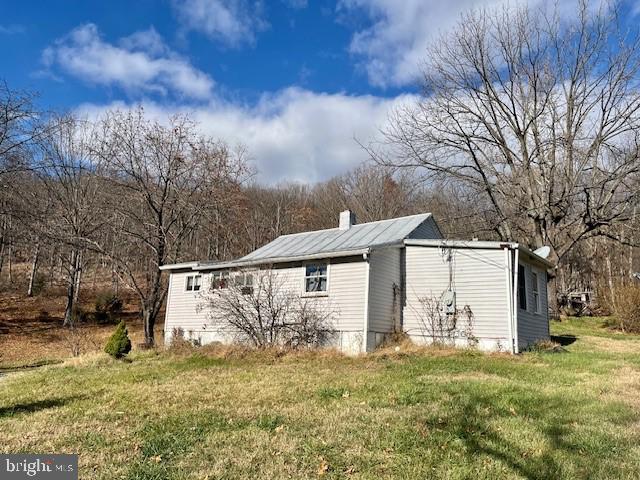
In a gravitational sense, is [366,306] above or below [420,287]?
below

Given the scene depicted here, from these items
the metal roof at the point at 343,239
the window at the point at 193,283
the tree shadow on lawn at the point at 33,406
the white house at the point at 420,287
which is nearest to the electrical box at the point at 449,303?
the white house at the point at 420,287

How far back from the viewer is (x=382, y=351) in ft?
43.4

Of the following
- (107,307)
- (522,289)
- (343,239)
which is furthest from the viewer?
(107,307)

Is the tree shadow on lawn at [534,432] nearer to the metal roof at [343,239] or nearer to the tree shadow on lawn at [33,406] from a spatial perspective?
the tree shadow on lawn at [33,406]

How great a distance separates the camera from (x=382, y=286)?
46.6ft

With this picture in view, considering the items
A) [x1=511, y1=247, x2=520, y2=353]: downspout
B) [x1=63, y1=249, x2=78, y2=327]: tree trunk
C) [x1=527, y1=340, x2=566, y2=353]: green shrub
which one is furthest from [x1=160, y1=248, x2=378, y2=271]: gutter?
→ [x1=63, y1=249, x2=78, y2=327]: tree trunk

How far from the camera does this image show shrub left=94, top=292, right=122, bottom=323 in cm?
2670

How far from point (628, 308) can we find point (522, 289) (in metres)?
10.3

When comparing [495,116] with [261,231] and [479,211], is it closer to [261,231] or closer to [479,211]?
[479,211]

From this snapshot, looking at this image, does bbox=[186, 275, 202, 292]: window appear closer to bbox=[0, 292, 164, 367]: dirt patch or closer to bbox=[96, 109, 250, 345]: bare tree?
bbox=[96, 109, 250, 345]: bare tree

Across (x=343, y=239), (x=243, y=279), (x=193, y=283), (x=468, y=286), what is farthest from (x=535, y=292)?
(x=193, y=283)

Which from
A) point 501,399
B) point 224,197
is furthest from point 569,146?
point 501,399

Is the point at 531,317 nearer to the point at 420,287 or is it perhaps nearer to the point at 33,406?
the point at 420,287

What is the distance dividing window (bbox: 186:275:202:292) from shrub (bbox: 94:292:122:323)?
10.7 meters
